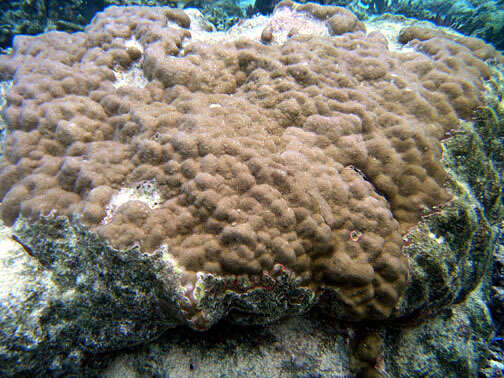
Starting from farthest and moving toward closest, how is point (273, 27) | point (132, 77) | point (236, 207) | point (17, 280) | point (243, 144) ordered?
point (273, 27)
point (132, 77)
point (243, 144)
point (17, 280)
point (236, 207)

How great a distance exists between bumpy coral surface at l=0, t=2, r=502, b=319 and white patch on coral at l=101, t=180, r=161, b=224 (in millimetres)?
15

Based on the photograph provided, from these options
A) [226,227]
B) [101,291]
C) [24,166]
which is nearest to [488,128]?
[226,227]

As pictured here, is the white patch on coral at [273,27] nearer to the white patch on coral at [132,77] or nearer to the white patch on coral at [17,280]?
the white patch on coral at [132,77]

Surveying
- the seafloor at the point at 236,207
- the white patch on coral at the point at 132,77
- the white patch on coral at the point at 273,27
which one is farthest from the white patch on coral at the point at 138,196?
the white patch on coral at the point at 273,27

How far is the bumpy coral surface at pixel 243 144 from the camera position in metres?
1.99

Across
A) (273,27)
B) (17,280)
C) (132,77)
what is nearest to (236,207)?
(17,280)

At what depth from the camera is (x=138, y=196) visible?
2.16 meters

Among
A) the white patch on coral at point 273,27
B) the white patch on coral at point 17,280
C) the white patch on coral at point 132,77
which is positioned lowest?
the white patch on coral at point 17,280

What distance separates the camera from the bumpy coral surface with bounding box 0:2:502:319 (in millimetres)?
1993

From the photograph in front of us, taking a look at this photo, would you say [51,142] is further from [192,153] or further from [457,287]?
[457,287]

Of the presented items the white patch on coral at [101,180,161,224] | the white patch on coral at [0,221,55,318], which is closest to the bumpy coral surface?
the white patch on coral at [101,180,161,224]

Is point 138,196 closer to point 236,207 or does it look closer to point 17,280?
point 236,207

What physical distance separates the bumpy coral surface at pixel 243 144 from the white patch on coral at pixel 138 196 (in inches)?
0.6

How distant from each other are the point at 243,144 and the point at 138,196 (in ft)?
3.18
